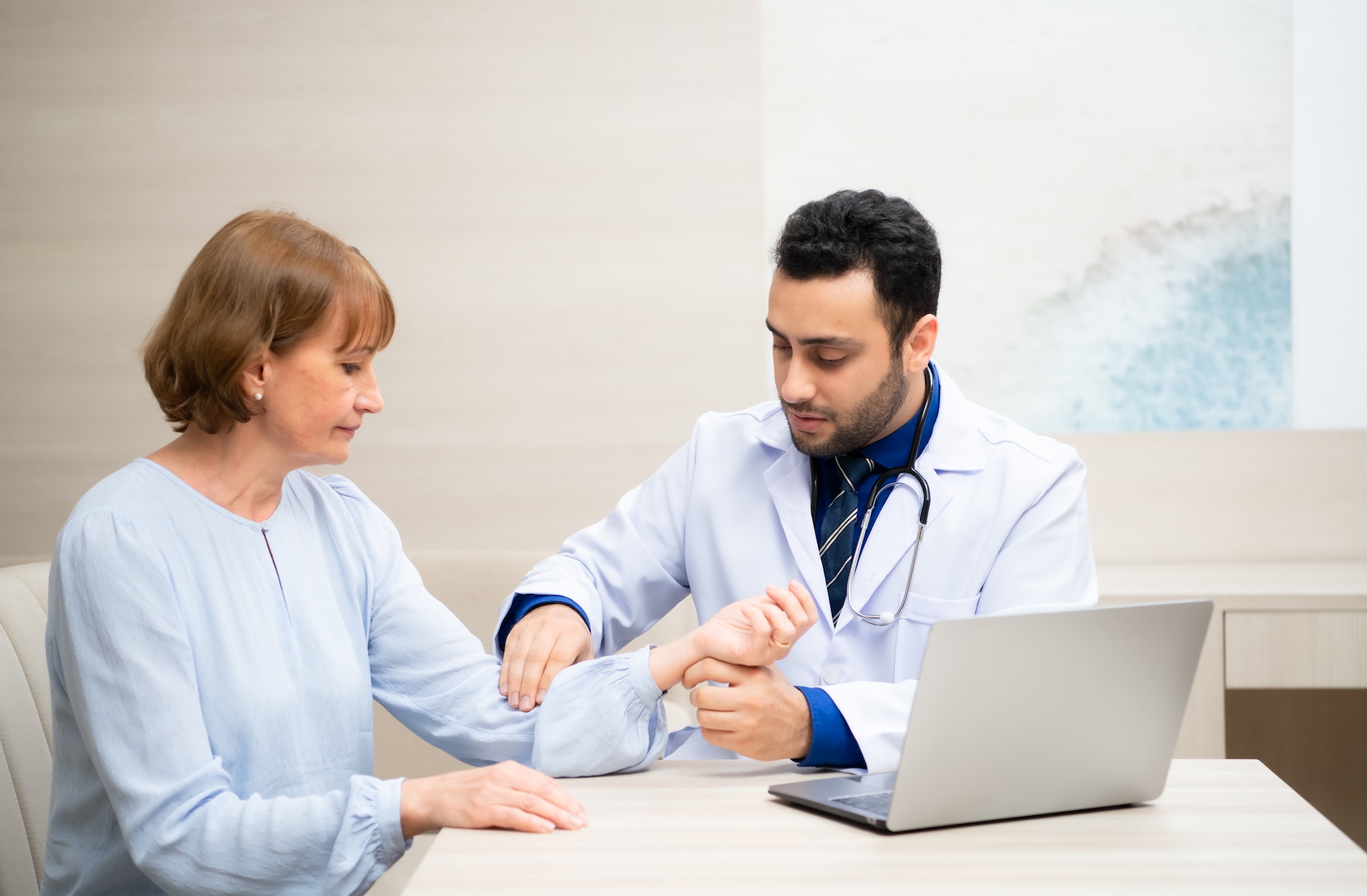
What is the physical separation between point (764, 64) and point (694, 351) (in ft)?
2.25

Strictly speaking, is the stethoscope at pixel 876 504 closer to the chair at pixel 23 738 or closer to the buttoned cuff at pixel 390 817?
the buttoned cuff at pixel 390 817

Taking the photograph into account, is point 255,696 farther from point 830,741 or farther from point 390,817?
point 830,741

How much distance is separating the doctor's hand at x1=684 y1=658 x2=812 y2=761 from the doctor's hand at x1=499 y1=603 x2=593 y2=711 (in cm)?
22

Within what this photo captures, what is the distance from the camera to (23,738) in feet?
4.62

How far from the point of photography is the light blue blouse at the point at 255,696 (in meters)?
1.11

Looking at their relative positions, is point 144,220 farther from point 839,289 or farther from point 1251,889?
point 1251,889

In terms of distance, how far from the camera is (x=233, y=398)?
1.26 metres

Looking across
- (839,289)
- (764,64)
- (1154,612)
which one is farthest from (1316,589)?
(764,64)

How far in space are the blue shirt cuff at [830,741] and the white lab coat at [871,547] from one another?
240 millimetres

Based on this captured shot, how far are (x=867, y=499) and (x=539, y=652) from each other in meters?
0.53

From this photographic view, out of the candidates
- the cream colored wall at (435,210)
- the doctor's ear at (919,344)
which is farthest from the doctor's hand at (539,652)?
the cream colored wall at (435,210)

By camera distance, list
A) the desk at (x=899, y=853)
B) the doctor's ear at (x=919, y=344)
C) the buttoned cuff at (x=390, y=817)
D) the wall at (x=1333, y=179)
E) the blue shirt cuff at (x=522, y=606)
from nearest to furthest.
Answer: the desk at (x=899, y=853) < the buttoned cuff at (x=390, y=817) < the blue shirt cuff at (x=522, y=606) < the doctor's ear at (x=919, y=344) < the wall at (x=1333, y=179)

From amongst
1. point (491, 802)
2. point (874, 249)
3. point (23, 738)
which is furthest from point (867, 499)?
point (23, 738)

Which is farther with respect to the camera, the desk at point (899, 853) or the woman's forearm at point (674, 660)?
the woman's forearm at point (674, 660)
